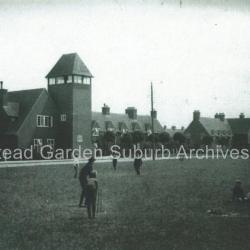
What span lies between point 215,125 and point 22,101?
59.6 metres

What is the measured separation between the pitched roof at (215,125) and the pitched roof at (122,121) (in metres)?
10.3

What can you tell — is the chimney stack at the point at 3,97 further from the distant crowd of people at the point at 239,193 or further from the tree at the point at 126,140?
the distant crowd of people at the point at 239,193

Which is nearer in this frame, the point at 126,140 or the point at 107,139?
the point at 107,139

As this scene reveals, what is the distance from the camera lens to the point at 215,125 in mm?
103812

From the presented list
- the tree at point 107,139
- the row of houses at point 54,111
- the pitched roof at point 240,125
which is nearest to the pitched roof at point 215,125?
the pitched roof at point 240,125

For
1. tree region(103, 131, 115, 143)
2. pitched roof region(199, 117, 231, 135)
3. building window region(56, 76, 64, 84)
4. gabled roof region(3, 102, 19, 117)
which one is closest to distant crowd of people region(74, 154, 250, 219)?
gabled roof region(3, 102, 19, 117)

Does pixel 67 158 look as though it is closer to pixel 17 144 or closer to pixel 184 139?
→ pixel 17 144

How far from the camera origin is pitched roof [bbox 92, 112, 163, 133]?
8244 cm

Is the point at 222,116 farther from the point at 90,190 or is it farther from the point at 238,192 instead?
the point at 90,190

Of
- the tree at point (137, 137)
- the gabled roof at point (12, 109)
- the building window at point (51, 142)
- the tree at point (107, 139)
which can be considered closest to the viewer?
the gabled roof at point (12, 109)

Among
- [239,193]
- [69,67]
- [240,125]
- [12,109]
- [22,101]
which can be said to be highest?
[69,67]

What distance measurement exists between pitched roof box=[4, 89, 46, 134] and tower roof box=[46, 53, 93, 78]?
327 centimetres

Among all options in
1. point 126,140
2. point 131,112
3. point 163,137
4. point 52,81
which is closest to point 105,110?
point 131,112

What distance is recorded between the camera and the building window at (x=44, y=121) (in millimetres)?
53075
